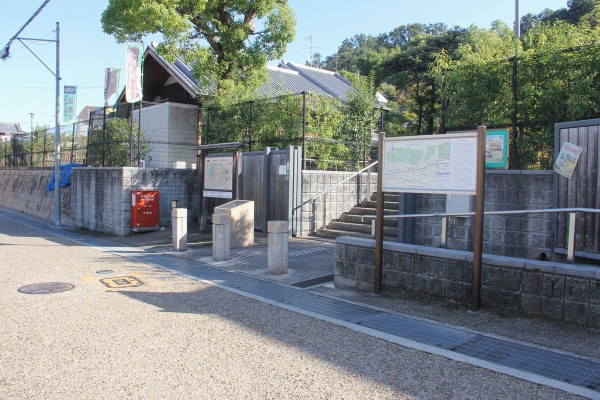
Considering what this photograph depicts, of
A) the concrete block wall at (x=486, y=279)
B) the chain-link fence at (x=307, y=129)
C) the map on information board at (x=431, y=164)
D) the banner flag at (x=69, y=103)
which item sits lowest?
the concrete block wall at (x=486, y=279)

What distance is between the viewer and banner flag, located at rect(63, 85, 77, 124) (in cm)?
1836

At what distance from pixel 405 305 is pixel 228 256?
4456 millimetres

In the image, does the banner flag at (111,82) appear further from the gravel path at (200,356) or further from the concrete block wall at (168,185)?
the gravel path at (200,356)

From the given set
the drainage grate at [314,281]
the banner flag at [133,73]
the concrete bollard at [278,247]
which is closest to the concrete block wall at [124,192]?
the banner flag at [133,73]

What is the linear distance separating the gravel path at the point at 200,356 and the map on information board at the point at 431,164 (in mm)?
2420

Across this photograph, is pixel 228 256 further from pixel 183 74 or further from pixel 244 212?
pixel 183 74

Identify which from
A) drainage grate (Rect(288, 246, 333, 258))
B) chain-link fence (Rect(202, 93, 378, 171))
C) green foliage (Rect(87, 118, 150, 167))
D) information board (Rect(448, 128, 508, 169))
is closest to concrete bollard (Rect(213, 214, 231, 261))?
drainage grate (Rect(288, 246, 333, 258))

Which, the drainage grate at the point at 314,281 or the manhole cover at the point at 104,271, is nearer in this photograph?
the drainage grate at the point at 314,281

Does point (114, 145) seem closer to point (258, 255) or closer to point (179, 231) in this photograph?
point (179, 231)

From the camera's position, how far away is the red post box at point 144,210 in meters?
13.8

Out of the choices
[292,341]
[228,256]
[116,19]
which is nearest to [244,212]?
[228,256]

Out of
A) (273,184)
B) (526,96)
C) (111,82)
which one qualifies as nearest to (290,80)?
(111,82)

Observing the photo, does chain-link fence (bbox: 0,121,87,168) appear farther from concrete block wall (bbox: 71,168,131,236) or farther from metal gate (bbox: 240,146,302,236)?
metal gate (bbox: 240,146,302,236)

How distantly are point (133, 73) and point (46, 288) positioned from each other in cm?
899
